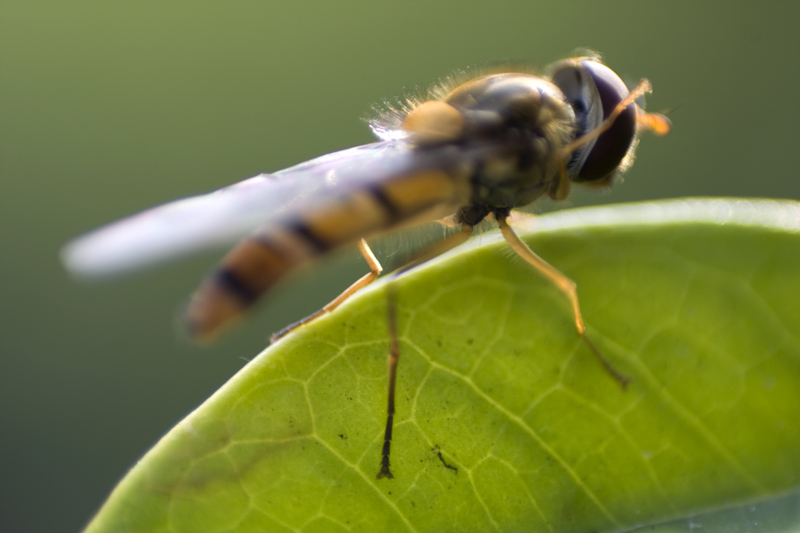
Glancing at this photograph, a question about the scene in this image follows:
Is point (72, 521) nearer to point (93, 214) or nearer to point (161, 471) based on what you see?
point (93, 214)

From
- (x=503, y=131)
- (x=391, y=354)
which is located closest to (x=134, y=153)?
(x=503, y=131)

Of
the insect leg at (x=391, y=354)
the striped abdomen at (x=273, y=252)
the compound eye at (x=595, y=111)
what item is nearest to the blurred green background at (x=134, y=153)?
the compound eye at (x=595, y=111)

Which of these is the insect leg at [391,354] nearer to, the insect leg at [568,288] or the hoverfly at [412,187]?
the hoverfly at [412,187]

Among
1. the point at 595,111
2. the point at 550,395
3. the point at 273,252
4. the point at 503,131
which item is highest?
the point at 273,252

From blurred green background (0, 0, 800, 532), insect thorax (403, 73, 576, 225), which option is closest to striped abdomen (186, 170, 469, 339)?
insect thorax (403, 73, 576, 225)

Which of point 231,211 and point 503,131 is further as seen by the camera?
point 503,131

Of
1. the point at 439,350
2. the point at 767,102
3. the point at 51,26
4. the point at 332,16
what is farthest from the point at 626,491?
the point at 767,102

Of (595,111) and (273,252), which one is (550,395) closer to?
(273,252)

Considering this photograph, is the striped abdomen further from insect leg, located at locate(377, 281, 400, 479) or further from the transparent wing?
insect leg, located at locate(377, 281, 400, 479)
